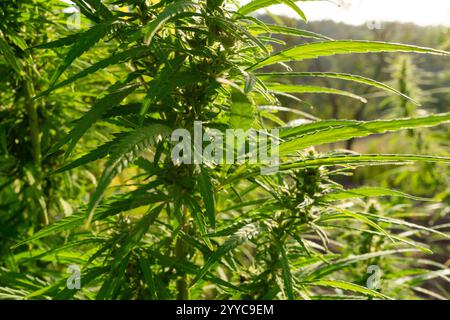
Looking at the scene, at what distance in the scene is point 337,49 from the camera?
23.3 inches

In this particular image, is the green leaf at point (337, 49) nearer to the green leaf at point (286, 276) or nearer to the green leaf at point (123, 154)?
the green leaf at point (123, 154)

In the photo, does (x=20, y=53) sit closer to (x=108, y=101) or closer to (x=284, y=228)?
(x=108, y=101)

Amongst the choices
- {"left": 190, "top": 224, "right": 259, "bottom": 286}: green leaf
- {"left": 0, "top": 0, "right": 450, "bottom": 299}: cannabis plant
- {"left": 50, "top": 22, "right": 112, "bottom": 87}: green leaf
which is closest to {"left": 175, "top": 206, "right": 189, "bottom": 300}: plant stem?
{"left": 0, "top": 0, "right": 450, "bottom": 299}: cannabis plant

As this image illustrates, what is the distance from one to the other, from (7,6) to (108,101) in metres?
0.47

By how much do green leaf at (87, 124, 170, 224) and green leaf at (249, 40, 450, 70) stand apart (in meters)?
0.19

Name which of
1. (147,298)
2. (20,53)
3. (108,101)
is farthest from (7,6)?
(147,298)

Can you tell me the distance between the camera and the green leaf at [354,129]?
0.56 metres

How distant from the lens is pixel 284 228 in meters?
0.81

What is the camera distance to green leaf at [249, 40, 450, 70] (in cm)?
55

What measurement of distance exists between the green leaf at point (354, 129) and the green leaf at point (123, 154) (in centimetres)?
19

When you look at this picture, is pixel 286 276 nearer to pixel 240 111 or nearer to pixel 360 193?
pixel 360 193

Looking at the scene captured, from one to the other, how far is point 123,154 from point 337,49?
303 mm

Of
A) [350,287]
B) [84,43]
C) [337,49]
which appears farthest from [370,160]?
[84,43]

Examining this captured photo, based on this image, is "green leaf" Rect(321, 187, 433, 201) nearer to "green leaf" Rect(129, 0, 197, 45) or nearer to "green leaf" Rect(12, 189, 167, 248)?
"green leaf" Rect(12, 189, 167, 248)
